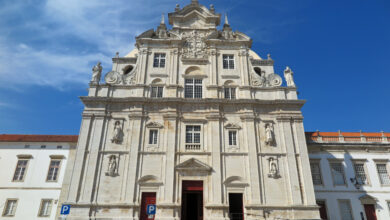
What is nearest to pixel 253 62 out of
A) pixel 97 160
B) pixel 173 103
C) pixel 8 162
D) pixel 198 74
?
pixel 198 74

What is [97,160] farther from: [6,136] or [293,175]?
[293,175]

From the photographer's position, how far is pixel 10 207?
76.8ft

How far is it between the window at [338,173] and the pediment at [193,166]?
13.2 meters

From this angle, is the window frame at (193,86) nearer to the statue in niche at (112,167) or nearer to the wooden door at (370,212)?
the statue in niche at (112,167)

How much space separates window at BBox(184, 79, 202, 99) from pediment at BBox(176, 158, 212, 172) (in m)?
6.28

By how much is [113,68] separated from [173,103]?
26.9 ft

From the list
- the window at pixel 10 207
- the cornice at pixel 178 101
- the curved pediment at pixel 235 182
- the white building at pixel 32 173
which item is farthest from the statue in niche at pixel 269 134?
the window at pixel 10 207

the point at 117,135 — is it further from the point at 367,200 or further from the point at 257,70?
the point at 367,200

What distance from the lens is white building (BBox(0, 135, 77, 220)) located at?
76.5 feet

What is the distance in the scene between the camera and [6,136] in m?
26.8

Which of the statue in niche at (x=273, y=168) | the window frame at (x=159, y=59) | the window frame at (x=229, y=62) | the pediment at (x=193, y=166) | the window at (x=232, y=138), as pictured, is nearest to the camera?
the pediment at (x=193, y=166)

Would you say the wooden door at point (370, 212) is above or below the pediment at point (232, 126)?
below

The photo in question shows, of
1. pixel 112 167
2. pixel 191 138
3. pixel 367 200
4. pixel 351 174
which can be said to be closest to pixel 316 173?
pixel 351 174

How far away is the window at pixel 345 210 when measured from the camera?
22891 mm
